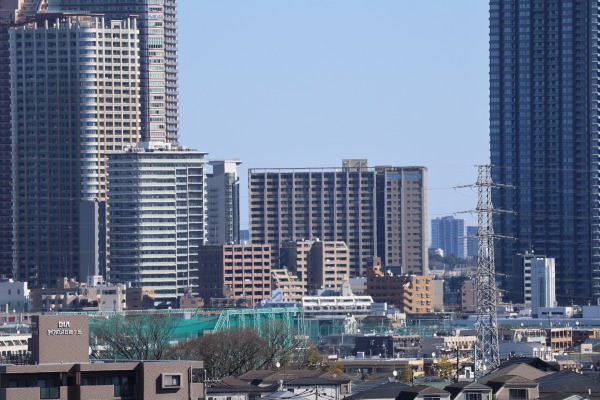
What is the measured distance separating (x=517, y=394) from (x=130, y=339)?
134ft

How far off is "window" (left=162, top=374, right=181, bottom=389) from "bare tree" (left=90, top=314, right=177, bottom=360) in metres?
38.1

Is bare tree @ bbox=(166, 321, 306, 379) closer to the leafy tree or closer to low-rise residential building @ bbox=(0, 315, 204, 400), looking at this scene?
the leafy tree

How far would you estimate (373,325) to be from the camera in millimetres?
177375

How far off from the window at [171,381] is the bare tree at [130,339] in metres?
38.1

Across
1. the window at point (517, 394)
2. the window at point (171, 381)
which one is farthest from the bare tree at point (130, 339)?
the window at point (171, 381)

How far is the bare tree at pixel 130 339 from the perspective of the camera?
91662 mm

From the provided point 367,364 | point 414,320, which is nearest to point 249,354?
point 367,364

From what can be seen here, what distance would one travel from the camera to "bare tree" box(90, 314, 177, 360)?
91.7 metres

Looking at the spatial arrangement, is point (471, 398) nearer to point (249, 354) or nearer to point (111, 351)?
point (249, 354)

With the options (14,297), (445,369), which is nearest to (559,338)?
(445,369)

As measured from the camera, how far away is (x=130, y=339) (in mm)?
96688

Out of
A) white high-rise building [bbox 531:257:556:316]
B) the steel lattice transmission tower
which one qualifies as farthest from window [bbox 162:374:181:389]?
white high-rise building [bbox 531:257:556:316]

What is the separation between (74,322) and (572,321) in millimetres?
133364

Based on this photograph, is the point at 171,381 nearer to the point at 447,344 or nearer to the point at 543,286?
the point at 447,344
